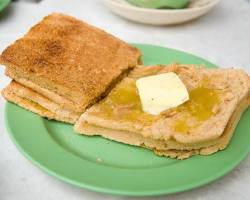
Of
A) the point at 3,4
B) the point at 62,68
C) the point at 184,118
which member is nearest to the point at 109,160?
the point at 184,118

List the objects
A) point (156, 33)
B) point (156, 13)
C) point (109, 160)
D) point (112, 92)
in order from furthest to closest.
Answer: point (156, 33) < point (156, 13) < point (112, 92) < point (109, 160)

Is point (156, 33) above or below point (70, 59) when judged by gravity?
below

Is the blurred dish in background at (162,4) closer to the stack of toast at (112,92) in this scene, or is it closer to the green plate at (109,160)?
the stack of toast at (112,92)

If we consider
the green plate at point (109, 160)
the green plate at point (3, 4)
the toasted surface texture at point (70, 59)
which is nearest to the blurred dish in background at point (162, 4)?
the toasted surface texture at point (70, 59)

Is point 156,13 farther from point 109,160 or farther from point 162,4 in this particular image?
point 109,160

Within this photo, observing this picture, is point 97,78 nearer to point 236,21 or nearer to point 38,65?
point 38,65

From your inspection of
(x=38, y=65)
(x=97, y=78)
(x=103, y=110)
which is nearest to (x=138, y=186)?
(x=103, y=110)
